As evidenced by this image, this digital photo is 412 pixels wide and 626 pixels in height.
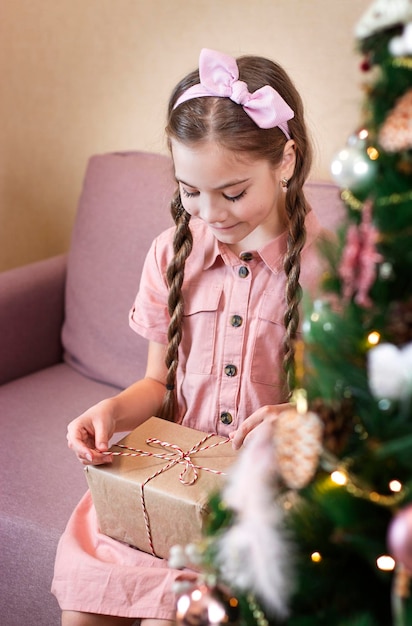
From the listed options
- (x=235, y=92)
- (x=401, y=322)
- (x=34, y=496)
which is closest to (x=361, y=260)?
(x=401, y=322)

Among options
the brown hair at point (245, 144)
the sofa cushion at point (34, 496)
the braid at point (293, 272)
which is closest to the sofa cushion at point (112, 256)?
the sofa cushion at point (34, 496)

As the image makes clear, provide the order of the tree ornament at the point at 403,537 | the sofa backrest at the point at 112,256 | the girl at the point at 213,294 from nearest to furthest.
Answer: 1. the tree ornament at the point at 403,537
2. the girl at the point at 213,294
3. the sofa backrest at the point at 112,256

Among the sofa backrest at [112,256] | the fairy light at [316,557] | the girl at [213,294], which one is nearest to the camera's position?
the fairy light at [316,557]

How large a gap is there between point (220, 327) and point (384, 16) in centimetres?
81

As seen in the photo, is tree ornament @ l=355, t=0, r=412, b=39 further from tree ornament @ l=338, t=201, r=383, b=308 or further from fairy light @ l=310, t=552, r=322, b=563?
fairy light @ l=310, t=552, r=322, b=563

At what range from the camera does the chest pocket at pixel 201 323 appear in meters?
1.45

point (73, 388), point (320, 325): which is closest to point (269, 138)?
point (320, 325)

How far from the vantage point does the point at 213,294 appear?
1.46 meters

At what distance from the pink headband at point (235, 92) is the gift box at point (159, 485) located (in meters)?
0.52

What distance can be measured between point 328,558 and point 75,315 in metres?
1.31

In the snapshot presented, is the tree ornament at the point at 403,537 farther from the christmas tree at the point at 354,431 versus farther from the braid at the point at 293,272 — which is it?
the braid at the point at 293,272

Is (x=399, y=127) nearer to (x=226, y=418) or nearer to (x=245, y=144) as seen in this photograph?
(x=245, y=144)

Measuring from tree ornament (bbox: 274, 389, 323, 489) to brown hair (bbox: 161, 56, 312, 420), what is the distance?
1.61 ft

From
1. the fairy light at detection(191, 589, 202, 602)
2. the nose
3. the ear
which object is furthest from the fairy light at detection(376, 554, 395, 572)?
the ear
